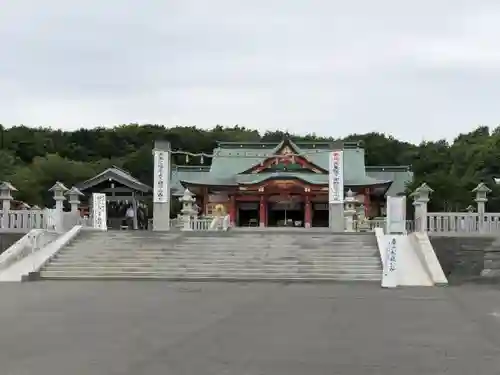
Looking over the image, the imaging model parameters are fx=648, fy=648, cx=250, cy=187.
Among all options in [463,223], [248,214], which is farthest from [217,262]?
[248,214]

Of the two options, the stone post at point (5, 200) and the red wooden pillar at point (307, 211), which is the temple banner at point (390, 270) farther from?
the red wooden pillar at point (307, 211)

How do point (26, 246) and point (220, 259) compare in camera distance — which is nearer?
point (220, 259)

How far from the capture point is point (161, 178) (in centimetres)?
2400

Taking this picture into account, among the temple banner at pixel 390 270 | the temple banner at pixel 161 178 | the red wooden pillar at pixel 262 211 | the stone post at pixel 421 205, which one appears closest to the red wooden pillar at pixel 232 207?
the red wooden pillar at pixel 262 211

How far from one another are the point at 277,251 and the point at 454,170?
91.1ft

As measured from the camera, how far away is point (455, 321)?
857cm

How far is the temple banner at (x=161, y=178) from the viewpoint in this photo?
78.4 ft

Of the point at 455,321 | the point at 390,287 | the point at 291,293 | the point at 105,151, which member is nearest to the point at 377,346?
the point at 455,321

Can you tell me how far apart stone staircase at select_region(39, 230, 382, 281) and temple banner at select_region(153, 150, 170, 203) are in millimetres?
4092

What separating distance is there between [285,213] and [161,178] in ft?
50.8

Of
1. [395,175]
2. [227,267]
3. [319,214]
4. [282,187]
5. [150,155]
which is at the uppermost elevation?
[150,155]

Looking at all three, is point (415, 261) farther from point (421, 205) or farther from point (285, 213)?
point (285, 213)

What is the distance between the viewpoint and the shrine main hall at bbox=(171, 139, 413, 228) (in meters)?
36.7

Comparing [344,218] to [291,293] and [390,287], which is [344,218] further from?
[291,293]
